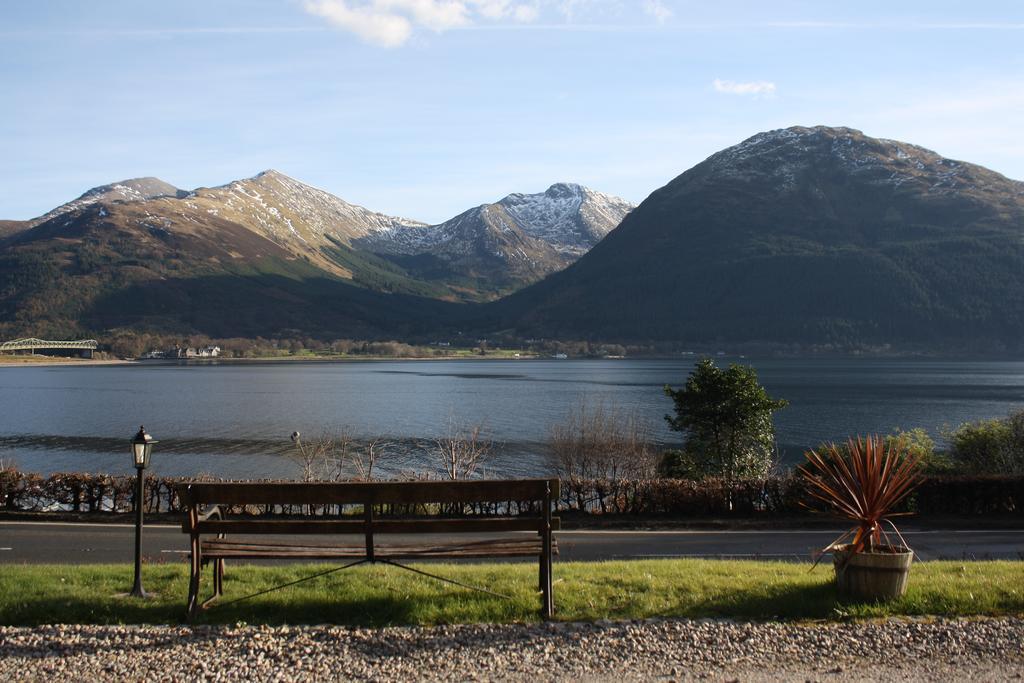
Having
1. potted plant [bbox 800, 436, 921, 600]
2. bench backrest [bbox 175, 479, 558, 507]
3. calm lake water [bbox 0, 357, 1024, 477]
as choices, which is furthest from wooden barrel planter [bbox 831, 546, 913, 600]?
calm lake water [bbox 0, 357, 1024, 477]

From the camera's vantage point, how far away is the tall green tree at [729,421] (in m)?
30.8

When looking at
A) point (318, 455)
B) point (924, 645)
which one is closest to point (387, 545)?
point (924, 645)

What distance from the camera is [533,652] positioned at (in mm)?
7086

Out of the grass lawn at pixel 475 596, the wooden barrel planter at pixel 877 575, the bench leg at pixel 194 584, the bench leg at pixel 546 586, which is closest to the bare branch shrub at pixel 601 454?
the grass lawn at pixel 475 596

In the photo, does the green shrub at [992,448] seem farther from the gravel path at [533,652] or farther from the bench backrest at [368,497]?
the bench backrest at [368,497]

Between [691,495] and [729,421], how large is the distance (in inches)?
464

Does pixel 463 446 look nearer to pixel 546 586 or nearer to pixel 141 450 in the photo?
pixel 141 450

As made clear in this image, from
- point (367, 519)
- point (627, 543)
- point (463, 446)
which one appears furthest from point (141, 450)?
point (463, 446)

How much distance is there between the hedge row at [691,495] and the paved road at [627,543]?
196cm

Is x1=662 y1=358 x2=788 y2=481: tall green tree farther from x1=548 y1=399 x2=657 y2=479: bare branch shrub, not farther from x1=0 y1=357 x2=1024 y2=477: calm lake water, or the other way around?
x1=0 y1=357 x2=1024 y2=477: calm lake water

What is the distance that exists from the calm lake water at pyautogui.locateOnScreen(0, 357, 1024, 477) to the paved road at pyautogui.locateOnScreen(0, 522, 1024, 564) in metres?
29.2

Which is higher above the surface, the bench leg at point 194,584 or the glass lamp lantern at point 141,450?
the glass lamp lantern at point 141,450

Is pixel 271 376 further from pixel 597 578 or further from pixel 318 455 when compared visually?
pixel 597 578

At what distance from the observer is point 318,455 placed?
47.0 meters
